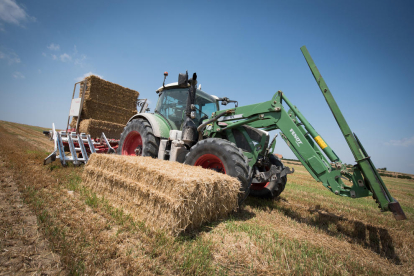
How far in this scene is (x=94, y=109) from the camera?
9508mm

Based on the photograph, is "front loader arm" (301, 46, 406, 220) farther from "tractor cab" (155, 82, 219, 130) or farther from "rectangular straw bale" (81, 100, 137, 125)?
"rectangular straw bale" (81, 100, 137, 125)

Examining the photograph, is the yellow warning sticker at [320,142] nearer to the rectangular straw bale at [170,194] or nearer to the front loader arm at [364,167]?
the front loader arm at [364,167]

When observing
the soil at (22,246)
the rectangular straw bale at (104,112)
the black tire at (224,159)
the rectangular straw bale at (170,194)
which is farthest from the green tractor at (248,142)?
the rectangular straw bale at (104,112)

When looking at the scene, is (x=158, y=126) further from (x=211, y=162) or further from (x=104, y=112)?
(x=104, y=112)

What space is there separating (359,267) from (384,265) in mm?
510

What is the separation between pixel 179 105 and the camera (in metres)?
5.33

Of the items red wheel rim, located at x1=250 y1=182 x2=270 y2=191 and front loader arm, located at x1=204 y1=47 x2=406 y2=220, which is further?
red wheel rim, located at x1=250 y1=182 x2=270 y2=191

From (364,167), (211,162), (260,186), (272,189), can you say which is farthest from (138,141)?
(364,167)

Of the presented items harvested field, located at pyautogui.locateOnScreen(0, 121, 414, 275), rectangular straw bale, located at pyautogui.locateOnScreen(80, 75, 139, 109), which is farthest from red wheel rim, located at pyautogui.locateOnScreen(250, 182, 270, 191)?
rectangular straw bale, located at pyautogui.locateOnScreen(80, 75, 139, 109)

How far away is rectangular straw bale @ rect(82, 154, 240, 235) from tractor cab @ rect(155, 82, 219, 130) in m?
2.06

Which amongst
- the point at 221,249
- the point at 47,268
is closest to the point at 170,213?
the point at 221,249

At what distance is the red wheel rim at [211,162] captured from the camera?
3783mm

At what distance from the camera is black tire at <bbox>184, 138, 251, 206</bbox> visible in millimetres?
3348

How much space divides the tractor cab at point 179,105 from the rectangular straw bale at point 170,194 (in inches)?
81.3
